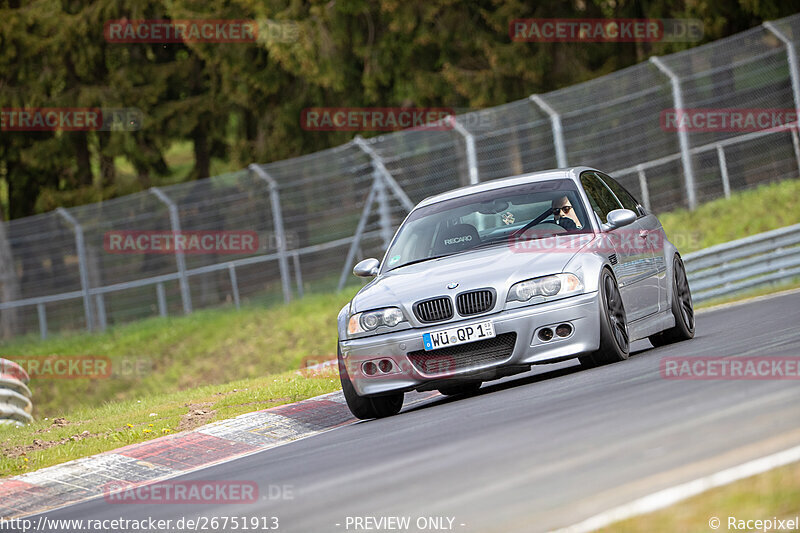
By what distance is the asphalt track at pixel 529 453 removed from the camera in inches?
205

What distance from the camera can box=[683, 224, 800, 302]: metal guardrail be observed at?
58.5 feet

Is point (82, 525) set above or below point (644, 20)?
below

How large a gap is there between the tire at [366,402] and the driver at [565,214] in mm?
1856

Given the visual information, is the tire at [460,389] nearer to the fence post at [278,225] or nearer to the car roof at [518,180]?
the car roof at [518,180]

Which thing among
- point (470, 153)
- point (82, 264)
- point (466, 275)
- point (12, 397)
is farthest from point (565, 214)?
point (82, 264)

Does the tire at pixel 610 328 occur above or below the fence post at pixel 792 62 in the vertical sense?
below

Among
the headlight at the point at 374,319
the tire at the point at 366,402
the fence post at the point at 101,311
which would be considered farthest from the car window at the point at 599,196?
the fence post at the point at 101,311

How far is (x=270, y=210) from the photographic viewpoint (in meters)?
23.9

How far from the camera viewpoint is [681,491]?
4699mm

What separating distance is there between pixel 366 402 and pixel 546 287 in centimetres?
165

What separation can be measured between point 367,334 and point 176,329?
15.6 meters

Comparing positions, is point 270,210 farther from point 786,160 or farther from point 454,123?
point 786,160

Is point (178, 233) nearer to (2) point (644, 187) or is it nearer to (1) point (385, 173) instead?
(1) point (385, 173)

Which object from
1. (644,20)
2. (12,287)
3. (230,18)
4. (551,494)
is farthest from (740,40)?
(551,494)
